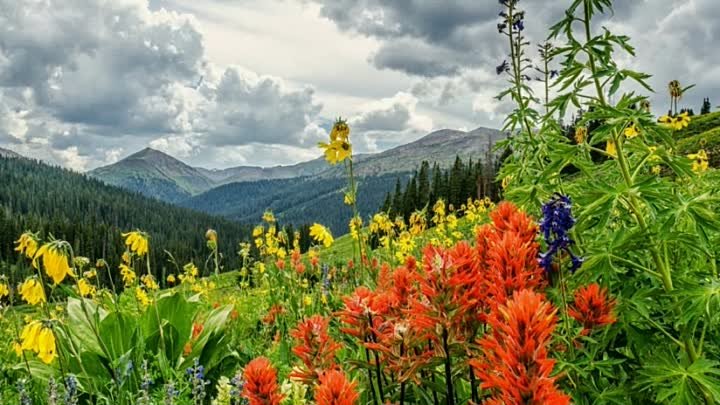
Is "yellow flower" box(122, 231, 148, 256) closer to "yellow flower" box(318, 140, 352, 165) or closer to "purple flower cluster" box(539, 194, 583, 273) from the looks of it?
"yellow flower" box(318, 140, 352, 165)

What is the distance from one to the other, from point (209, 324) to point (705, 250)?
5.67 metres

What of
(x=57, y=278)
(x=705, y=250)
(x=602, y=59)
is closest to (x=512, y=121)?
(x=602, y=59)

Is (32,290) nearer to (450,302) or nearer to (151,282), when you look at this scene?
(151,282)

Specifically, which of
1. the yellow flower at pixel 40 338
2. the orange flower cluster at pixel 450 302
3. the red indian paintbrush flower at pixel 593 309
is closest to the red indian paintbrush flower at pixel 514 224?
the orange flower cluster at pixel 450 302

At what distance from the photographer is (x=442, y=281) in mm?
1805

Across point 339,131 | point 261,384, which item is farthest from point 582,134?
point 261,384

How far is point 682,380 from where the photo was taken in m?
2.24

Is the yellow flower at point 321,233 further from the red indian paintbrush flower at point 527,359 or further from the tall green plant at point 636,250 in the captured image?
the red indian paintbrush flower at point 527,359

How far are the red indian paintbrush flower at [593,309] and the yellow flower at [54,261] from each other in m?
3.92

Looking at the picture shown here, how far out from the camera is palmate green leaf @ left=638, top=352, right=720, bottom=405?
2223mm

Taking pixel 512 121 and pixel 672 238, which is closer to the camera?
pixel 672 238

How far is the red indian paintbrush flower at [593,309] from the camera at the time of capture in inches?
89.4

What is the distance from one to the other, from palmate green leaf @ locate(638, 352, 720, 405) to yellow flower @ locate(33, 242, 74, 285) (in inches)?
166

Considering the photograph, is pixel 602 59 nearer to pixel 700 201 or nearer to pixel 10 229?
pixel 700 201
